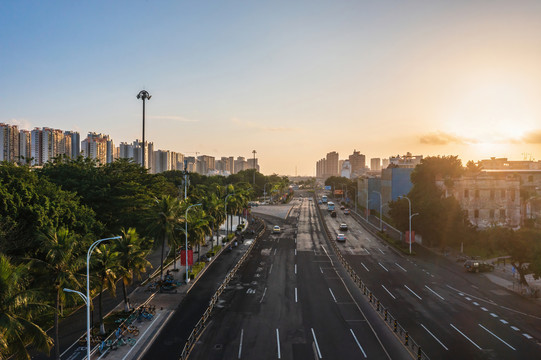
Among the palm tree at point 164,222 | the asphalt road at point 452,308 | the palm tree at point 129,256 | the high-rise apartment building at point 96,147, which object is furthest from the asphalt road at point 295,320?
the high-rise apartment building at point 96,147

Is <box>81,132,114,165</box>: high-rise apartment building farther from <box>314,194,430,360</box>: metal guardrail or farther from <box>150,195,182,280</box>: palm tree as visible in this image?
<box>314,194,430,360</box>: metal guardrail

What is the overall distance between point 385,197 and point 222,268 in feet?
227

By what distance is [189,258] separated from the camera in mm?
42031

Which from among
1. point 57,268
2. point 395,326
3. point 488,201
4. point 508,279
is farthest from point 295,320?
point 488,201

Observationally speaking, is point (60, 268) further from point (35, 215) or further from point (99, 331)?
point (35, 215)

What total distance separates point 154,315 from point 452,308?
27.7 m

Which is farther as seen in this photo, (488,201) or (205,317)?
(488,201)

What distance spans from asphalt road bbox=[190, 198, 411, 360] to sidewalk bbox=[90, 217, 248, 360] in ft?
13.9

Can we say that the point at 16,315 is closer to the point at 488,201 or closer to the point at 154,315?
the point at 154,315

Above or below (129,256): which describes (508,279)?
below

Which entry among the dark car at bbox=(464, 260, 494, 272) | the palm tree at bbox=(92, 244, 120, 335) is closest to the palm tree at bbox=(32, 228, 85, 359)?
the palm tree at bbox=(92, 244, 120, 335)

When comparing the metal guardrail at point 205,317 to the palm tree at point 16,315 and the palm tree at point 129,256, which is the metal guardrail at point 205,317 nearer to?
the palm tree at point 129,256

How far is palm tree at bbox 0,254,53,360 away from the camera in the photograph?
56.3 feet

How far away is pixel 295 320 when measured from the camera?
2994 centimetres
